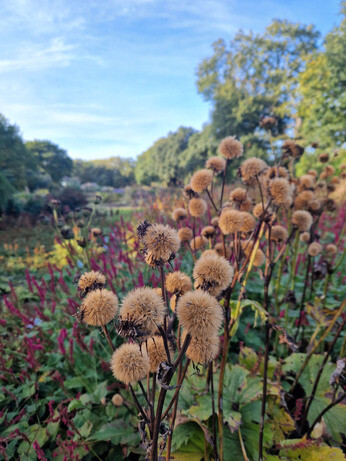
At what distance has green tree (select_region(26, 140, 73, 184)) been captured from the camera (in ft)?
139

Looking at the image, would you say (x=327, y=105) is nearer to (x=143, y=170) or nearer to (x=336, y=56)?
(x=336, y=56)

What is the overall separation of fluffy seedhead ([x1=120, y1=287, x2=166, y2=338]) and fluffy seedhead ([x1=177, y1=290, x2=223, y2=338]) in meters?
0.06

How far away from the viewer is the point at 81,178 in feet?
164

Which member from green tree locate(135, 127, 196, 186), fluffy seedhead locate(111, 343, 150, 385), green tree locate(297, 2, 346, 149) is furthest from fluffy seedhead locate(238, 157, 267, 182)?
green tree locate(135, 127, 196, 186)

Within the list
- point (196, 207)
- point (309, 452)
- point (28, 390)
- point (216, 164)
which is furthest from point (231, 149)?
point (28, 390)

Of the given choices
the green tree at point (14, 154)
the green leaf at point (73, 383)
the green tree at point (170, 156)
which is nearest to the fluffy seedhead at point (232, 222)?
the green leaf at point (73, 383)

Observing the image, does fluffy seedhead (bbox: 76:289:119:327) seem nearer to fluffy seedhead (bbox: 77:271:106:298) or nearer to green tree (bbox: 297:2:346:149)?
fluffy seedhead (bbox: 77:271:106:298)

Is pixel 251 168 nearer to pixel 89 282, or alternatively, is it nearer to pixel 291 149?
pixel 291 149

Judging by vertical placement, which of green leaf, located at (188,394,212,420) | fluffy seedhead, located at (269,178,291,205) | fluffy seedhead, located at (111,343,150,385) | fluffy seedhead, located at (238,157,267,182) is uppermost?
fluffy seedhead, located at (238,157,267,182)

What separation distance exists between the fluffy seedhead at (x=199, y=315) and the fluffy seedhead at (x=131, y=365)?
7.7 inches

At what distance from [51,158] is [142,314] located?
159 ft

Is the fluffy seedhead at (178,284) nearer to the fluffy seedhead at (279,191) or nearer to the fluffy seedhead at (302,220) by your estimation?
the fluffy seedhead at (279,191)

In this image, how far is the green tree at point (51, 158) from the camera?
4244cm

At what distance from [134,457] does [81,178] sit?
2068 inches
